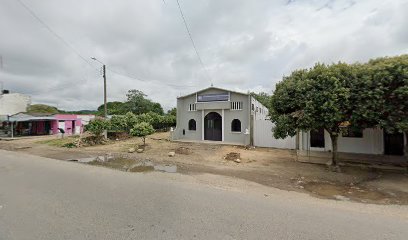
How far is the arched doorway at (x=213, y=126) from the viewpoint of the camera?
68.3 feet

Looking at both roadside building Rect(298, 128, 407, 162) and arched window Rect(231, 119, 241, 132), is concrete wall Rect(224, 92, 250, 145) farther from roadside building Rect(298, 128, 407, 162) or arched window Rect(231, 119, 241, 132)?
roadside building Rect(298, 128, 407, 162)

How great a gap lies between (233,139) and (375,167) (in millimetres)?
10790

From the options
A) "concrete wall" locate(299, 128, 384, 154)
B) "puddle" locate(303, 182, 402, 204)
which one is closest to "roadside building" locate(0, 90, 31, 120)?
"concrete wall" locate(299, 128, 384, 154)

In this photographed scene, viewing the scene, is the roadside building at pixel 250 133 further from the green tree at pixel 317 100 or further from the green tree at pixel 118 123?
the green tree at pixel 118 123

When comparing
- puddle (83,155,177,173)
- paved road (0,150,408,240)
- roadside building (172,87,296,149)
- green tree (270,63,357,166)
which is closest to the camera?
paved road (0,150,408,240)

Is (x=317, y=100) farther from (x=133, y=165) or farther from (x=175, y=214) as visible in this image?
(x=133, y=165)

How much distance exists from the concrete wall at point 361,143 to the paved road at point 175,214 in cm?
851

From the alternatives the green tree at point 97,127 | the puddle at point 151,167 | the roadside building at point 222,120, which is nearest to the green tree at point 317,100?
the puddle at point 151,167

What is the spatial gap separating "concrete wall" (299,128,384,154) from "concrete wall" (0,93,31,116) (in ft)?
140

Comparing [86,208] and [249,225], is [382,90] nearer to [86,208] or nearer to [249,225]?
[249,225]

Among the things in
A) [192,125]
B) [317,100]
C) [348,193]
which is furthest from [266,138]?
[348,193]

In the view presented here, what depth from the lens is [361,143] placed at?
44.2 ft

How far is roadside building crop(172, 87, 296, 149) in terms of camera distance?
59.9 feet

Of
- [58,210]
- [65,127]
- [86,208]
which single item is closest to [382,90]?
[86,208]
